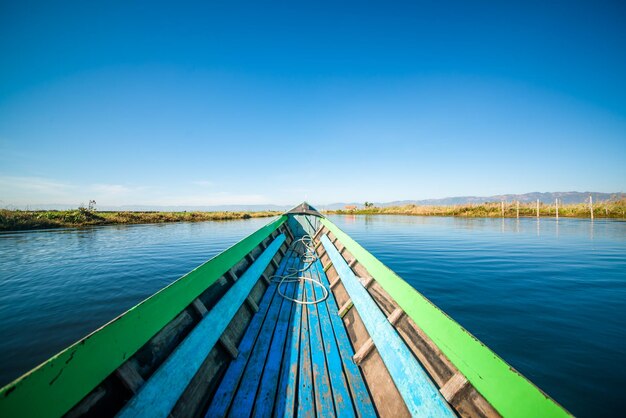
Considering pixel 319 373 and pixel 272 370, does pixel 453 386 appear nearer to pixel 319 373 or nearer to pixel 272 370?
pixel 319 373

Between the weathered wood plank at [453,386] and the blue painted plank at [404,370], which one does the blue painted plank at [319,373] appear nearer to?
the blue painted plank at [404,370]

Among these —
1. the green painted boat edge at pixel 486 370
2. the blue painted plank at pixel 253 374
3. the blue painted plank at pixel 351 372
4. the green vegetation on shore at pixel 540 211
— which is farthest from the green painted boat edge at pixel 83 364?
the green vegetation on shore at pixel 540 211

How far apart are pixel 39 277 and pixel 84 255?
383 cm

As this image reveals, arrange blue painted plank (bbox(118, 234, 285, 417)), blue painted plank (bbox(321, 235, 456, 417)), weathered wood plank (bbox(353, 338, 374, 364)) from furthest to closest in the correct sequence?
1. weathered wood plank (bbox(353, 338, 374, 364))
2. blue painted plank (bbox(321, 235, 456, 417))
3. blue painted plank (bbox(118, 234, 285, 417))

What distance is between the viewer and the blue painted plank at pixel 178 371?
149 cm

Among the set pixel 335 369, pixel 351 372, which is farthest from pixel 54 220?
pixel 351 372

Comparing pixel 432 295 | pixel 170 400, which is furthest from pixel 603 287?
pixel 170 400

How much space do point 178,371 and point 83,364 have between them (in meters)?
0.76

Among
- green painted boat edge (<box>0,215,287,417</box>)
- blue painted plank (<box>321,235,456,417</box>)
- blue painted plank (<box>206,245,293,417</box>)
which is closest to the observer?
green painted boat edge (<box>0,215,287,417</box>)

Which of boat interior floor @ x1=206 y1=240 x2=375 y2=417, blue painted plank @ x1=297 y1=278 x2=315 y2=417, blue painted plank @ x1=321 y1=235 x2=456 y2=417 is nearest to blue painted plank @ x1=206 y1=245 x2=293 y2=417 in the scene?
boat interior floor @ x1=206 y1=240 x2=375 y2=417

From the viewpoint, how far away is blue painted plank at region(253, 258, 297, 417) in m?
2.09

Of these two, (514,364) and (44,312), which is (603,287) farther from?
(44,312)

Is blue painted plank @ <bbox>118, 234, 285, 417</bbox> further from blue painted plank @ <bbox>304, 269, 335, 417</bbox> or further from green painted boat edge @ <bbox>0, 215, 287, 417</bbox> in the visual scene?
blue painted plank @ <bbox>304, 269, 335, 417</bbox>

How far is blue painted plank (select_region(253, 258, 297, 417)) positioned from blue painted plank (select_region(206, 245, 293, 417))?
251mm
